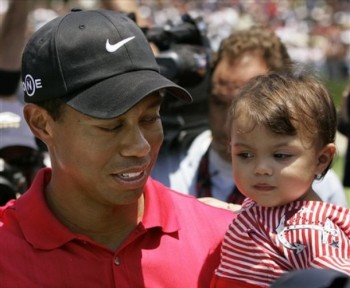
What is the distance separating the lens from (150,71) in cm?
258

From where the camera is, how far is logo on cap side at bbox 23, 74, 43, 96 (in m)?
2.54

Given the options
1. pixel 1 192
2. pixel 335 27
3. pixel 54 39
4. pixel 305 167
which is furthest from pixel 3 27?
pixel 335 27

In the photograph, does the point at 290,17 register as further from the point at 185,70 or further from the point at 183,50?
the point at 185,70

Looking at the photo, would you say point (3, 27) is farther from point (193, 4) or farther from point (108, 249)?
point (193, 4)

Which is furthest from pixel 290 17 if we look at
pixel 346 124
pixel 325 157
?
pixel 325 157

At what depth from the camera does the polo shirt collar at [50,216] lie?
2.52 metres

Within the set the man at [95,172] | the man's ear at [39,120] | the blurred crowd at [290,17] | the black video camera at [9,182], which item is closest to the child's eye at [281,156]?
the man at [95,172]

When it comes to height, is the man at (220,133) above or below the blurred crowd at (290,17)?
above

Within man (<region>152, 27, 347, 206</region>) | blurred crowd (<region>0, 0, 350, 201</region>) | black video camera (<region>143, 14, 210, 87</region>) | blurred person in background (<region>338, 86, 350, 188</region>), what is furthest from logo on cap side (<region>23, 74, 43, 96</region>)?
blurred crowd (<region>0, 0, 350, 201</region>)

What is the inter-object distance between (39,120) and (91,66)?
262 mm

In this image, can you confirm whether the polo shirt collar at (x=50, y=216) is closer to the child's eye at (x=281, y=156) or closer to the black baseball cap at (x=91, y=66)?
the black baseball cap at (x=91, y=66)

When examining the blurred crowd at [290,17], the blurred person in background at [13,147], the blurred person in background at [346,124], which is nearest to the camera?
the blurred person in background at [13,147]

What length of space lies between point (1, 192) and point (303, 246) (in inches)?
55.0

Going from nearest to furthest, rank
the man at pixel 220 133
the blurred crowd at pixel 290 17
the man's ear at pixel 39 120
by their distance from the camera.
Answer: the man's ear at pixel 39 120, the man at pixel 220 133, the blurred crowd at pixel 290 17
